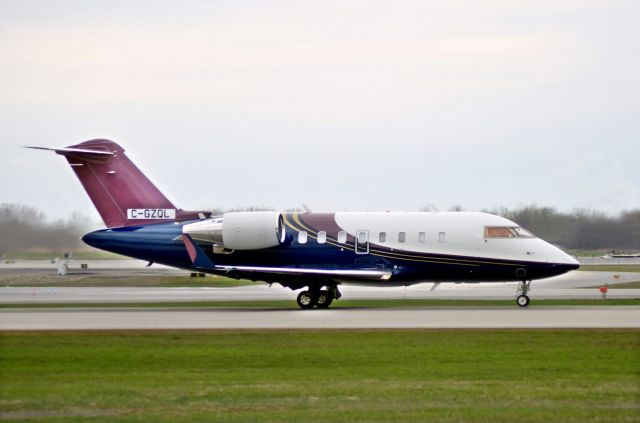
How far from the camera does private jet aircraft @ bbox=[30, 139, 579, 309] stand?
37625mm

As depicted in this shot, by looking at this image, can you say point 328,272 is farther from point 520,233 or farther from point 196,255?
point 520,233

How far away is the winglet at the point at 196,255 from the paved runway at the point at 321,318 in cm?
163

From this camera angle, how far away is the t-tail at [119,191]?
131 ft

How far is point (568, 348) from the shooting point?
908 inches

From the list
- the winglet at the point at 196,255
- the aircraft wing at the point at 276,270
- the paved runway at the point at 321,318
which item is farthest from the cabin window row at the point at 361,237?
the winglet at the point at 196,255

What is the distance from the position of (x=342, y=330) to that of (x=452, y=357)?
6.16 metres

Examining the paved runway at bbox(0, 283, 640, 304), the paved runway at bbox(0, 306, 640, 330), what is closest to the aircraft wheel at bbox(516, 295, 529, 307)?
the paved runway at bbox(0, 306, 640, 330)

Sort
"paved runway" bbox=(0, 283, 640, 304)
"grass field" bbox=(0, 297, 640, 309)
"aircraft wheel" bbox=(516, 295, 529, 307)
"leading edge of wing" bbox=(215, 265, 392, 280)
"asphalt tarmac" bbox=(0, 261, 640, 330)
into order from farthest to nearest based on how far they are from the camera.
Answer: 1. "paved runway" bbox=(0, 283, 640, 304)
2. "grass field" bbox=(0, 297, 640, 309)
3. "aircraft wheel" bbox=(516, 295, 529, 307)
4. "leading edge of wing" bbox=(215, 265, 392, 280)
5. "asphalt tarmac" bbox=(0, 261, 640, 330)

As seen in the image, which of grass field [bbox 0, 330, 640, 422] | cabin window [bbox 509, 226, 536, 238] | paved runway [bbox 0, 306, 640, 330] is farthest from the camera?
cabin window [bbox 509, 226, 536, 238]

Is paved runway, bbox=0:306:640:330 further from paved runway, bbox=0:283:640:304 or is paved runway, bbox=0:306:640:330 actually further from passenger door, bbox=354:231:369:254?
paved runway, bbox=0:283:640:304

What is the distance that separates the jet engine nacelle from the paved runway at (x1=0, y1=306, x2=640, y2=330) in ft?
8.36

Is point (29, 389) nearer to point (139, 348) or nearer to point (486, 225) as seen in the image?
point (139, 348)

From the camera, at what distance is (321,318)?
1283 inches

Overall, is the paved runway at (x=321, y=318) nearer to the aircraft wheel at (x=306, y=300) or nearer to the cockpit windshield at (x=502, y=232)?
the aircraft wheel at (x=306, y=300)
